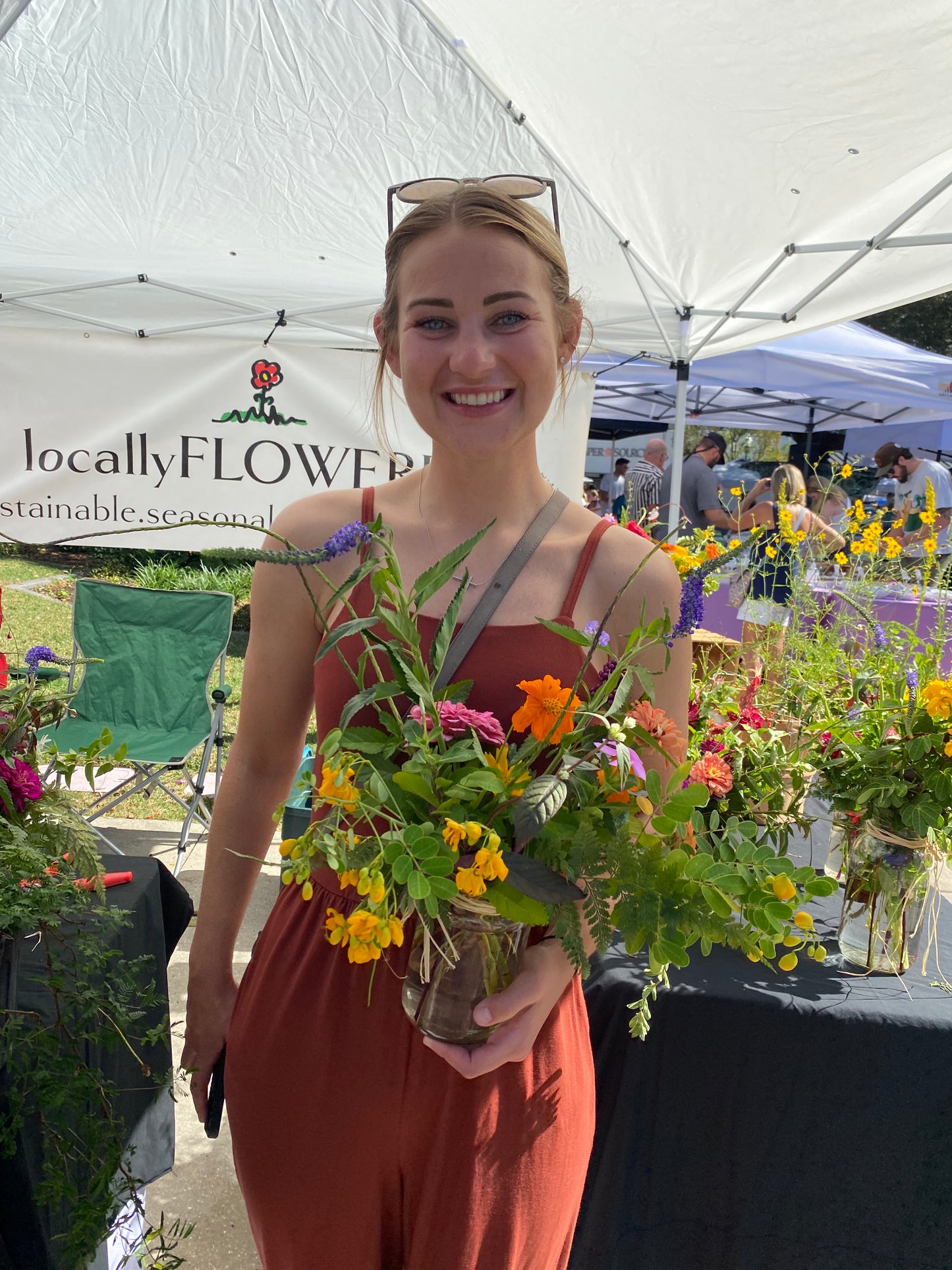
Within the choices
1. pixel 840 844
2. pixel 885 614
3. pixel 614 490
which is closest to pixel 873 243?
pixel 885 614

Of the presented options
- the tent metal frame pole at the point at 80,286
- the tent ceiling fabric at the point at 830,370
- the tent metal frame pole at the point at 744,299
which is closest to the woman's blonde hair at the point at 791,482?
the tent metal frame pole at the point at 744,299

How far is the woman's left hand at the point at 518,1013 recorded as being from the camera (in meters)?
0.93

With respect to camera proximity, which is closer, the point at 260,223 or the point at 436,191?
the point at 436,191

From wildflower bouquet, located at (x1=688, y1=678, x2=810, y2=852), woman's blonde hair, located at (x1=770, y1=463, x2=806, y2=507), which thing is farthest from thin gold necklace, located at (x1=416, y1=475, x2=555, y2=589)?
woman's blonde hair, located at (x1=770, y1=463, x2=806, y2=507)

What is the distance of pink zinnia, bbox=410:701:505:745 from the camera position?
0.88 metres

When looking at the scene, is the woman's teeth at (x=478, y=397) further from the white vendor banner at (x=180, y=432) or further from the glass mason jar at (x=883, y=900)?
the white vendor banner at (x=180, y=432)

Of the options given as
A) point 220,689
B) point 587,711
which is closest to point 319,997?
point 587,711

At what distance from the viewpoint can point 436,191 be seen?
47.8 inches

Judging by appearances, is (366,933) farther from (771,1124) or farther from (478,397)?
(771,1124)

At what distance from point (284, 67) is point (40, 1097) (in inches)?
129

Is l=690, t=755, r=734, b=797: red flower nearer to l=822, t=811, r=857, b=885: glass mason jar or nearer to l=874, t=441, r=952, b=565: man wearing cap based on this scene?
l=822, t=811, r=857, b=885: glass mason jar

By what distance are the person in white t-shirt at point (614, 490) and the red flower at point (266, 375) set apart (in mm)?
6345

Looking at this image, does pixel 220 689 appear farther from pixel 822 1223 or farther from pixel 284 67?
pixel 822 1223

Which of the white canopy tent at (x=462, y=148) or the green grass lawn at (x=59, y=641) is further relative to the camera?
the green grass lawn at (x=59, y=641)
